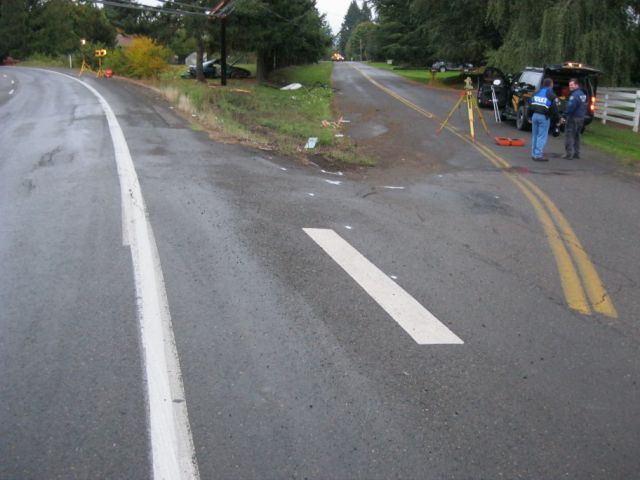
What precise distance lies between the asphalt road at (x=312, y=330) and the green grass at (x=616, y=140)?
6149mm

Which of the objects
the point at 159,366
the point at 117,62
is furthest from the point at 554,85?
the point at 117,62

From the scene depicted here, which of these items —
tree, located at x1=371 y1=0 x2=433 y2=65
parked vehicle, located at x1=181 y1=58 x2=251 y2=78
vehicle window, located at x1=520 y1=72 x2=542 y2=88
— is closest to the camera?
vehicle window, located at x1=520 y1=72 x2=542 y2=88

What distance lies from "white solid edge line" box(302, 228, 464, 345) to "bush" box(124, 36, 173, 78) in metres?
36.2

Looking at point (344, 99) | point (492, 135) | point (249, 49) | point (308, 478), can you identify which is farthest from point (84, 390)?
point (249, 49)

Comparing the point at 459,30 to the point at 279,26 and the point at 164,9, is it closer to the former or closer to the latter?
the point at 279,26

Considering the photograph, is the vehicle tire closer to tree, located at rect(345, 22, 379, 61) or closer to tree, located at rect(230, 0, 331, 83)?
tree, located at rect(230, 0, 331, 83)

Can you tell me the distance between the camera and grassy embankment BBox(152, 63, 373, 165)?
15.1 metres

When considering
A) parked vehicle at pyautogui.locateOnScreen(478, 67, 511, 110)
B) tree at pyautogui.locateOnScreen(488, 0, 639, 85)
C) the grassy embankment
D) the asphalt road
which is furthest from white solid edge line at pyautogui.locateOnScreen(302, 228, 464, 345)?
parked vehicle at pyautogui.locateOnScreen(478, 67, 511, 110)

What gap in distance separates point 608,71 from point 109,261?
22.3 metres

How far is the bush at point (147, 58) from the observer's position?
1594 inches

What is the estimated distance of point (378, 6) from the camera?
5706cm

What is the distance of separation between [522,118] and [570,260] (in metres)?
14.1

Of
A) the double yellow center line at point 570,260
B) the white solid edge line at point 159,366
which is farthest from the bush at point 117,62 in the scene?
the white solid edge line at point 159,366

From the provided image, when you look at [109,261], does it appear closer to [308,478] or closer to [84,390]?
[84,390]
